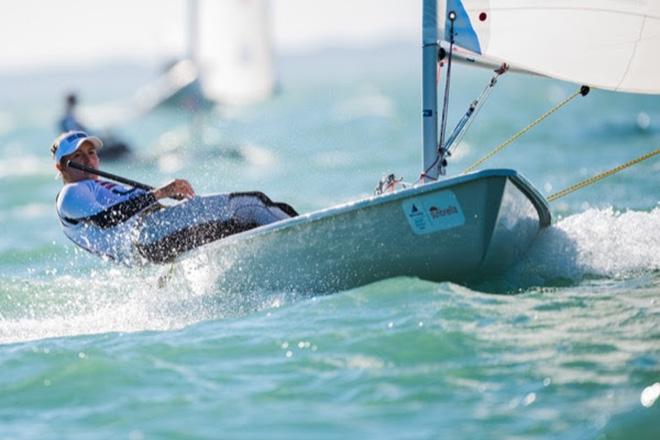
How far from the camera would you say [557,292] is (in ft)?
19.6

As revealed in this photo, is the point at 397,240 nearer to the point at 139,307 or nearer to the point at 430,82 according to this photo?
the point at 430,82

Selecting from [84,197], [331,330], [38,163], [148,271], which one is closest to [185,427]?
[331,330]

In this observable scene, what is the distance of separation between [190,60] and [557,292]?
18.9 meters

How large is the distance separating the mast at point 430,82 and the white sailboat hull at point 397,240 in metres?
0.58

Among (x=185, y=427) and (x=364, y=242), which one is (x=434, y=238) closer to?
(x=364, y=242)

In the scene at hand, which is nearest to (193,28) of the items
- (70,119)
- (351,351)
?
(70,119)

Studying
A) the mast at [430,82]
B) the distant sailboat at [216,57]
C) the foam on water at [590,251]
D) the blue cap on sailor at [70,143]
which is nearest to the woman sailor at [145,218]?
the blue cap on sailor at [70,143]

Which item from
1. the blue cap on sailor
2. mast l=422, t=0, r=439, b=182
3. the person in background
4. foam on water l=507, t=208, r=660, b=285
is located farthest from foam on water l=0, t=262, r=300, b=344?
the person in background

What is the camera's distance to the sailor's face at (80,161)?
21.5ft

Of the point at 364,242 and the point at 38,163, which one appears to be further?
the point at 38,163

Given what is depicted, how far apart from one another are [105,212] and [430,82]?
1.87m

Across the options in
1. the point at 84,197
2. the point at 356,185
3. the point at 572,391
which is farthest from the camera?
the point at 356,185

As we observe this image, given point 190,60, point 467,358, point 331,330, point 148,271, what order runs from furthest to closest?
point 190,60 < point 148,271 < point 331,330 < point 467,358

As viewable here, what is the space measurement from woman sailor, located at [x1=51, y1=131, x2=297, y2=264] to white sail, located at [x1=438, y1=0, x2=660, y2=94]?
1.55 m
